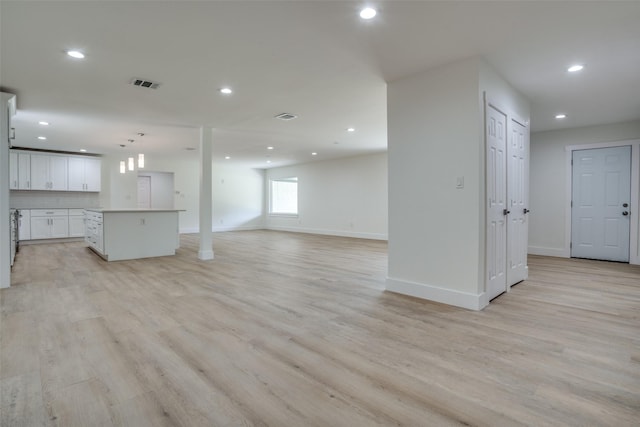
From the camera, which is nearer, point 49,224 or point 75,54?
point 75,54

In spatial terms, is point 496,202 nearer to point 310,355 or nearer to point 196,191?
point 310,355

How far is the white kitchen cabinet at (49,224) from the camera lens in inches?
309

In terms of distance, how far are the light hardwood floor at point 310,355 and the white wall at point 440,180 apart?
0.31m

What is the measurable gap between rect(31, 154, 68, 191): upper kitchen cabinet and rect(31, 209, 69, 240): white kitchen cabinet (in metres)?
0.66

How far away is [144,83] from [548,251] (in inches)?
297

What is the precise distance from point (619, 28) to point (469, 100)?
1.20 m

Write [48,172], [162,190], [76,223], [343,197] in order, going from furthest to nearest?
1. [162,190]
2. [343,197]
3. [76,223]
4. [48,172]

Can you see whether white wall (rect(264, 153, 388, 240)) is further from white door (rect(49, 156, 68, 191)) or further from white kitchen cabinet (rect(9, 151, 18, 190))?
white kitchen cabinet (rect(9, 151, 18, 190))

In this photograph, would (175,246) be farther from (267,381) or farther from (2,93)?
(267,381)

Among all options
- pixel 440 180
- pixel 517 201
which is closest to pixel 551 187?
pixel 517 201

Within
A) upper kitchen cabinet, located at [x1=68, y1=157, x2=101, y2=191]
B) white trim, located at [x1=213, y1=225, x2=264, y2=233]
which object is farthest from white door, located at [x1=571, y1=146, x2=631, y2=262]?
upper kitchen cabinet, located at [x1=68, y1=157, x2=101, y2=191]

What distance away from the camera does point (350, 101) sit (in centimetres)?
445

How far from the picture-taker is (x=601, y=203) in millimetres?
5727

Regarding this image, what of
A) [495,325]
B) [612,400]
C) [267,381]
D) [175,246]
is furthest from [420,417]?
[175,246]
